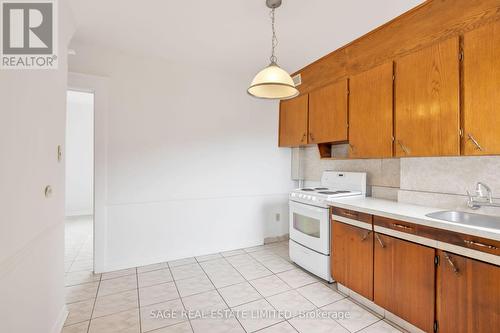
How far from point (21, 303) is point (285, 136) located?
10.7 ft

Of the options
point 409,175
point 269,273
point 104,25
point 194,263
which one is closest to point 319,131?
point 409,175

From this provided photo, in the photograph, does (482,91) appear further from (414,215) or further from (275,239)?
(275,239)

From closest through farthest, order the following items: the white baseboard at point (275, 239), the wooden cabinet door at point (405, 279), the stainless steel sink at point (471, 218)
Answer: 1. the wooden cabinet door at point (405, 279)
2. the stainless steel sink at point (471, 218)
3. the white baseboard at point (275, 239)

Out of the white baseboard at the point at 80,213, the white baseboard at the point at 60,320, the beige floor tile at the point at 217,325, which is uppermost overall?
the white baseboard at the point at 80,213

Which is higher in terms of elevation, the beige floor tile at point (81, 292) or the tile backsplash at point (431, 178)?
the tile backsplash at point (431, 178)

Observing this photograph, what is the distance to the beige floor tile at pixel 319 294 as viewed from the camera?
7.22ft

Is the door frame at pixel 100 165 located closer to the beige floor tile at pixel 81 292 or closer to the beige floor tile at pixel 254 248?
the beige floor tile at pixel 81 292

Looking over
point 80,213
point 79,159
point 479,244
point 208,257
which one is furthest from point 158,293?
point 79,159

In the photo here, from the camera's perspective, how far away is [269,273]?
275 cm

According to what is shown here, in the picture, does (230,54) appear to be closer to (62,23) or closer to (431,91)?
(62,23)

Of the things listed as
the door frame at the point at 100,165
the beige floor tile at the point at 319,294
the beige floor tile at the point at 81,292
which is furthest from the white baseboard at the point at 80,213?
the beige floor tile at the point at 319,294

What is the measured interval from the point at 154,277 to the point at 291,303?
1.53 meters

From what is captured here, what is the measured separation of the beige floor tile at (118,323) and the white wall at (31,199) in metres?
0.26

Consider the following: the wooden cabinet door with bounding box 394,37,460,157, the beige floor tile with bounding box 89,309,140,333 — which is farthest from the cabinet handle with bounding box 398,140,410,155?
the beige floor tile with bounding box 89,309,140,333
